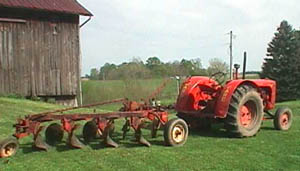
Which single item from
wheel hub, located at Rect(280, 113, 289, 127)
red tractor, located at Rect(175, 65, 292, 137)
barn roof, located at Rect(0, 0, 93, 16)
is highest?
barn roof, located at Rect(0, 0, 93, 16)

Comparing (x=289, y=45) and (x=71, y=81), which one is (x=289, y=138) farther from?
(x=289, y=45)

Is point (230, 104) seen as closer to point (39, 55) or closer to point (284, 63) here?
point (39, 55)

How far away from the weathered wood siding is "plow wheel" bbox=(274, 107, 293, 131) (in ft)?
44.1

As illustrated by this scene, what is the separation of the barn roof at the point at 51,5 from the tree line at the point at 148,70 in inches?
395

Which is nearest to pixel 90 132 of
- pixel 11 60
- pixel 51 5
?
pixel 11 60

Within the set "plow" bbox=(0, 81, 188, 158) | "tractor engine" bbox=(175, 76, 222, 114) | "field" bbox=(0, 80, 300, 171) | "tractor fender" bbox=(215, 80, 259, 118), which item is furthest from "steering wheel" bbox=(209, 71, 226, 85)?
"plow" bbox=(0, 81, 188, 158)

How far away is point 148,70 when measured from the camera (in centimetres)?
3378

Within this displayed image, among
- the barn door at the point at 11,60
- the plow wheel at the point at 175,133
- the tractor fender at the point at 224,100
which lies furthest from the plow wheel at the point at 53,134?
the barn door at the point at 11,60

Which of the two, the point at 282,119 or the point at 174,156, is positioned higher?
the point at 282,119

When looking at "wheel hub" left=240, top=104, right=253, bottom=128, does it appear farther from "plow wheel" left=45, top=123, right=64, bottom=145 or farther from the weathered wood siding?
the weathered wood siding

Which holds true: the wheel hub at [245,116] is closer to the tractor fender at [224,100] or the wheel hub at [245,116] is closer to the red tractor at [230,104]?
the red tractor at [230,104]

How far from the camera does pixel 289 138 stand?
8.33 m

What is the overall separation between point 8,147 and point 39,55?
14.1 metres

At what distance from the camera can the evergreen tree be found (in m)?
31.1
